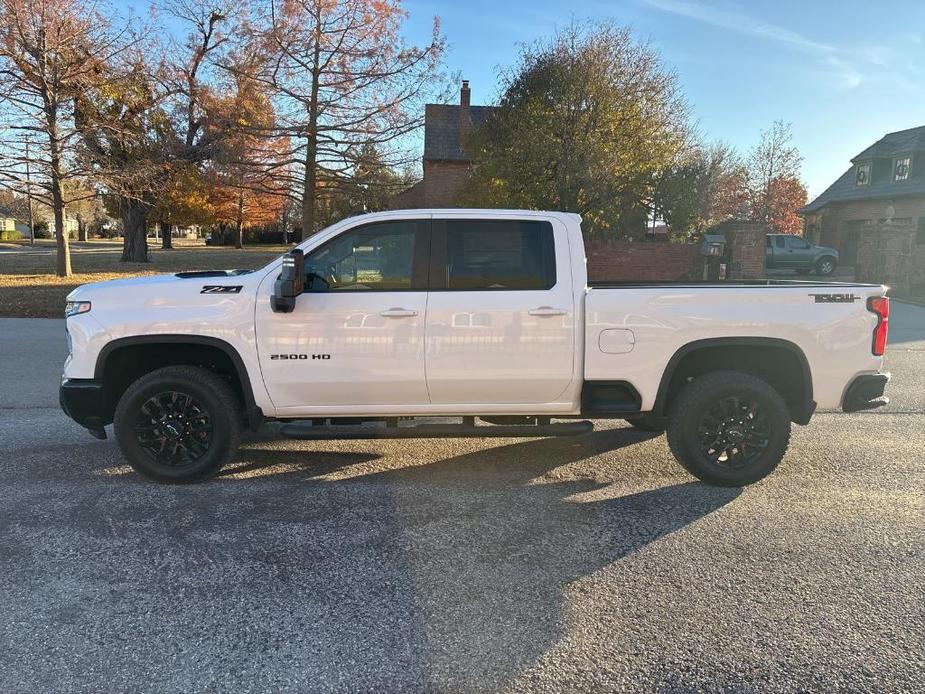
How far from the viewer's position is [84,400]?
4520mm

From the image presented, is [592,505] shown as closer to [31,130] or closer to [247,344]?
[247,344]

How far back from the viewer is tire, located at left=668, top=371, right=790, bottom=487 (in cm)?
460

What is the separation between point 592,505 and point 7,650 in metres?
3.29

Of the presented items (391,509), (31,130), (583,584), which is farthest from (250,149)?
(583,584)

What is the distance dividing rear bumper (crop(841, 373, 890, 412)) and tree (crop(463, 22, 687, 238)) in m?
11.6

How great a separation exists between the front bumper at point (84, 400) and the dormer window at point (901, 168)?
35.9m

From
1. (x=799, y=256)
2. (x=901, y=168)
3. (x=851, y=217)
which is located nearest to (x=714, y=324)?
(x=799, y=256)

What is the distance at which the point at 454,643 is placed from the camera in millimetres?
2873

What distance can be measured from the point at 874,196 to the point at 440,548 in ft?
114

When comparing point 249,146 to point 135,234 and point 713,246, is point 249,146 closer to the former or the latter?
point 713,246

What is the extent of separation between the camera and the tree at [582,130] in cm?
1534

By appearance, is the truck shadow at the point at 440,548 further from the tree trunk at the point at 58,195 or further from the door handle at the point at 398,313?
the tree trunk at the point at 58,195

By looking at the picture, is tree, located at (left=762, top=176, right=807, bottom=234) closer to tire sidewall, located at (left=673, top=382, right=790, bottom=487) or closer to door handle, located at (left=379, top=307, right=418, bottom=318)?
tire sidewall, located at (left=673, top=382, right=790, bottom=487)

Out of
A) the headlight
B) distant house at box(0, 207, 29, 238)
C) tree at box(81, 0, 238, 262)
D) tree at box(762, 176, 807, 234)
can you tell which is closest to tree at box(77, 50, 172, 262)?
tree at box(81, 0, 238, 262)
